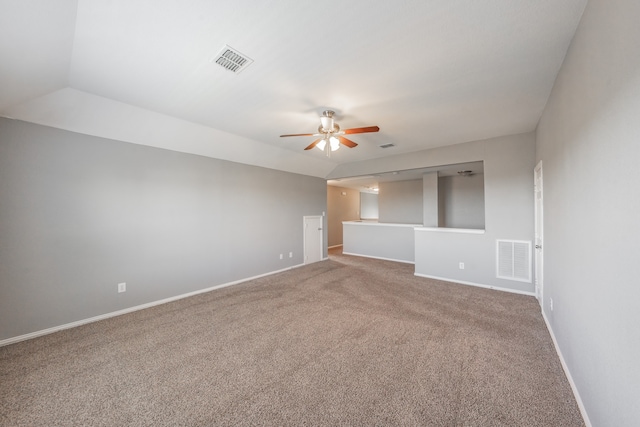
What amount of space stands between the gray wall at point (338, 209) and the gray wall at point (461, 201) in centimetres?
383

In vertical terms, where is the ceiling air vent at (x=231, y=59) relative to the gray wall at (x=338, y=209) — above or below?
above

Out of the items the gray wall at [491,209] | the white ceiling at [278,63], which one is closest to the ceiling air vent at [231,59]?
the white ceiling at [278,63]

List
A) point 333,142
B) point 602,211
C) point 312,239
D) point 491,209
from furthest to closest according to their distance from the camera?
point 312,239 < point 491,209 < point 333,142 < point 602,211

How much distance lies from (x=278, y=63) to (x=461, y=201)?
6.87 meters

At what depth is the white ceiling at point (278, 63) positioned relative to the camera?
1592 millimetres

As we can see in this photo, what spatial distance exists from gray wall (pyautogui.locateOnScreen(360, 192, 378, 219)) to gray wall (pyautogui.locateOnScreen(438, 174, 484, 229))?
4.30m

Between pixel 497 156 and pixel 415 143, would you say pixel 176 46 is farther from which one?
pixel 497 156

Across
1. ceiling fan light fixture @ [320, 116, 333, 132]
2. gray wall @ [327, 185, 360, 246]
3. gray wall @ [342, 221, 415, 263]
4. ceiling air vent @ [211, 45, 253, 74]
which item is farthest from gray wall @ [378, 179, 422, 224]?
ceiling air vent @ [211, 45, 253, 74]

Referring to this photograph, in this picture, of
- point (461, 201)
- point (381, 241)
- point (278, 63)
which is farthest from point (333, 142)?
point (461, 201)

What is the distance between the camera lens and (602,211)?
135cm

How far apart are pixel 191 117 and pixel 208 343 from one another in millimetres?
3051

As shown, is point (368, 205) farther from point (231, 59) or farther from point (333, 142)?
point (231, 59)

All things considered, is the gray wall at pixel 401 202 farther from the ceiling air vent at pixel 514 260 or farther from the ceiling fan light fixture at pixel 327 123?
the ceiling fan light fixture at pixel 327 123

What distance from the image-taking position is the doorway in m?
6.59
